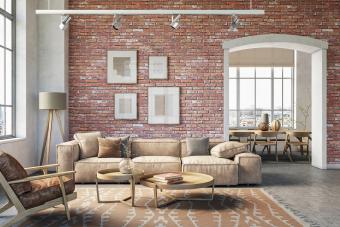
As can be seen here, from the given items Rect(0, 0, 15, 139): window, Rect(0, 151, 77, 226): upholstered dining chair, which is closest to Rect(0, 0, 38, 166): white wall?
Rect(0, 0, 15, 139): window

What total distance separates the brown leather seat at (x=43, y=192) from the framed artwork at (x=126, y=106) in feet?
12.1

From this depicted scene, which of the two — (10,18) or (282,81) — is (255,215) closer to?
(10,18)

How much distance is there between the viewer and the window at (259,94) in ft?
42.7

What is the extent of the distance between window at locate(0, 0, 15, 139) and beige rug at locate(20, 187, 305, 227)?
236 centimetres

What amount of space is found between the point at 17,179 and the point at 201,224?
212 centimetres

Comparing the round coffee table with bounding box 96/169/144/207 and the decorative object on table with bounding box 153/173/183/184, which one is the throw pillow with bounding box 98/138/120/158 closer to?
the round coffee table with bounding box 96/169/144/207

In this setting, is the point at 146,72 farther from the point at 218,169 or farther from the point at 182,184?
the point at 182,184

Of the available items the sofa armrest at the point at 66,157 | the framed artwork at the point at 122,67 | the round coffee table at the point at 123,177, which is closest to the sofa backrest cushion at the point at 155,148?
the sofa armrest at the point at 66,157

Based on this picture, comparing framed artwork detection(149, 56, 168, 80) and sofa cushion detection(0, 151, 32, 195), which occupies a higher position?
framed artwork detection(149, 56, 168, 80)

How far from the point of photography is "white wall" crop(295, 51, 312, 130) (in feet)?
40.7

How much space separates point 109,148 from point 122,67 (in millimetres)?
2140

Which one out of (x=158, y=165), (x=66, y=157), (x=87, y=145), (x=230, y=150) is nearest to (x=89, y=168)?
(x=66, y=157)

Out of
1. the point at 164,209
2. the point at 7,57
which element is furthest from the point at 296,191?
the point at 7,57

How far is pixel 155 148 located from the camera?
7457 mm
